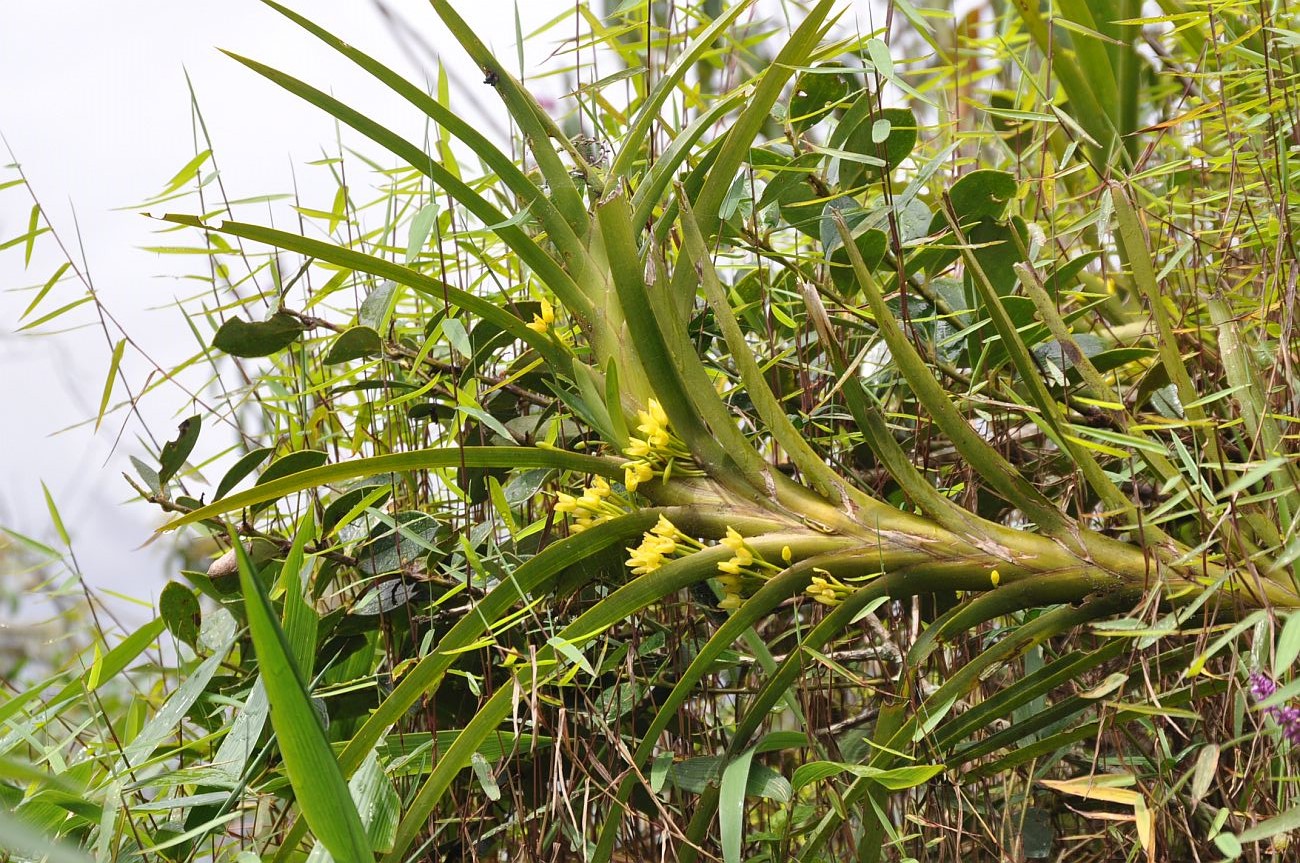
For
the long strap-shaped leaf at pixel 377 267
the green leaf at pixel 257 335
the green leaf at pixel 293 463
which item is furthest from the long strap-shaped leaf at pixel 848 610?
the green leaf at pixel 257 335

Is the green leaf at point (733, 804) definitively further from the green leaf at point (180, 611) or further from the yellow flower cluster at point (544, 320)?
the green leaf at point (180, 611)

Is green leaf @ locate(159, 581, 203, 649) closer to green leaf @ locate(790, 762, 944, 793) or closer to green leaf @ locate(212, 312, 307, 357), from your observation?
green leaf @ locate(212, 312, 307, 357)

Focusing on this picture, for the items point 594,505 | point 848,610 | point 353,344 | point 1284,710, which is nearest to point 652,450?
point 594,505

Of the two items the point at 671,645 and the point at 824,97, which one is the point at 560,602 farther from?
the point at 824,97

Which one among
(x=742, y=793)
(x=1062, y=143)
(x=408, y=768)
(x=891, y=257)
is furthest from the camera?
(x=1062, y=143)

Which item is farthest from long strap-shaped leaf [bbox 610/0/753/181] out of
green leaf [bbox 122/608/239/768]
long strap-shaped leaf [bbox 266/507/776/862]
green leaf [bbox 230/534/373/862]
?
green leaf [bbox 122/608/239/768]

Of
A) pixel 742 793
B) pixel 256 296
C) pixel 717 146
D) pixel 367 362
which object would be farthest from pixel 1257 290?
pixel 256 296
